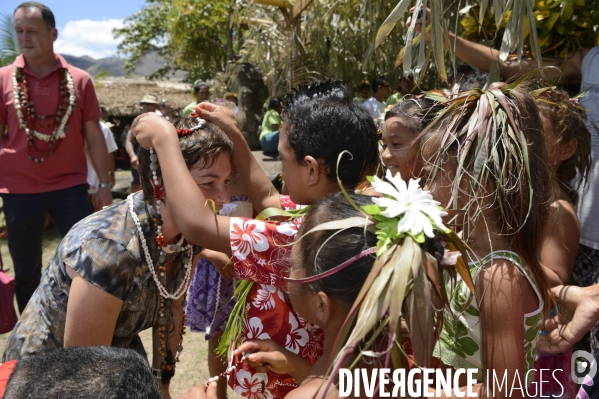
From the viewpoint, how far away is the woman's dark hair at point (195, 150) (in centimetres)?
212

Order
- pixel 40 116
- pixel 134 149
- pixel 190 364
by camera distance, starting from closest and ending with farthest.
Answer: pixel 40 116, pixel 190 364, pixel 134 149

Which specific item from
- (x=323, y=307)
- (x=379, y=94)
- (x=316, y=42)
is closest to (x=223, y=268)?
(x=323, y=307)

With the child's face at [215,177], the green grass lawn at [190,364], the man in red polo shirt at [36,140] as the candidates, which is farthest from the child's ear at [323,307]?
the man in red polo shirt at [36,140]

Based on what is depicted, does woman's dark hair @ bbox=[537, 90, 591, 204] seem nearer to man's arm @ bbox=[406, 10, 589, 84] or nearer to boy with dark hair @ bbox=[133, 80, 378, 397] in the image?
man's arm @ bbox=[406, 10, 589, 84]

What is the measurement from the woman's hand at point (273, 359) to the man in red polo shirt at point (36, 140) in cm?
294

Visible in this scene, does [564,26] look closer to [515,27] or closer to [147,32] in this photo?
[515,27]

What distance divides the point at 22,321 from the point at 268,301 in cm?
96

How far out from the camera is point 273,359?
5.81ft

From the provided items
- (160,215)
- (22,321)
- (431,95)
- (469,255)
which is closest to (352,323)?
(469,255)

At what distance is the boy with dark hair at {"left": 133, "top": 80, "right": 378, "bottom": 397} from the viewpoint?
1868 mm

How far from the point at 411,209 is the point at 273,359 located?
2.23ft

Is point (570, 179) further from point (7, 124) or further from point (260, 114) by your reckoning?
point (260, 114)

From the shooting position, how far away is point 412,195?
154 centimetres

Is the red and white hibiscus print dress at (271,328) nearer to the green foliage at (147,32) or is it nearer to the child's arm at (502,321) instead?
the child's arm at (502,321)
